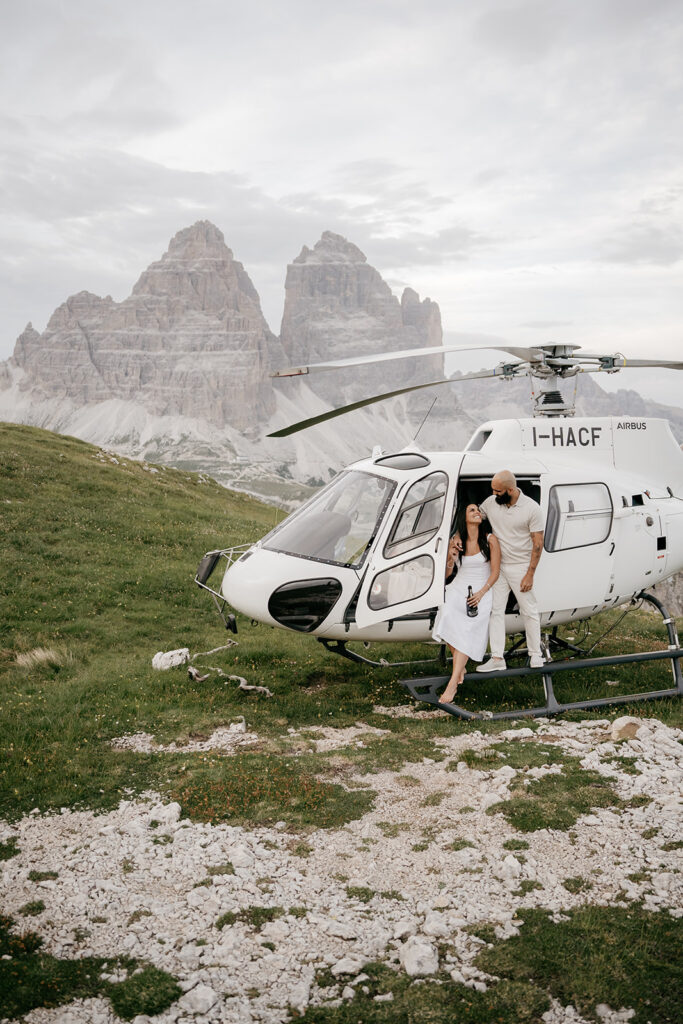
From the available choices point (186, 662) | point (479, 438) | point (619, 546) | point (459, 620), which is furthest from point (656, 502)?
point (186, 662)

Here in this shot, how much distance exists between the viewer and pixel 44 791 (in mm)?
7031

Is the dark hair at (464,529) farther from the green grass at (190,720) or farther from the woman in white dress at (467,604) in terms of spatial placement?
the green grass at (190,720)

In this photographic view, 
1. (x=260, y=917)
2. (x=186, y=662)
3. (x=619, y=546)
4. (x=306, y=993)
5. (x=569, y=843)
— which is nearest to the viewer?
(x=306, y=993)

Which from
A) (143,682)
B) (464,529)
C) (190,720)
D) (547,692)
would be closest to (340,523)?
(464,529)

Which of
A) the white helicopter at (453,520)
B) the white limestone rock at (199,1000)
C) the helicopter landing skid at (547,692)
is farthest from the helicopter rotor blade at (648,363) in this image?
the white limestone rock at (199,1000)

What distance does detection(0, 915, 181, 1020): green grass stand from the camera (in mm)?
4180

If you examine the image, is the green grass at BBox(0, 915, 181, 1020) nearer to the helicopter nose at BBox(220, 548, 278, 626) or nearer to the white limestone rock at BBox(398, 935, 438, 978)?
the white limestone rock at BBox(398, 935, 438, 978)

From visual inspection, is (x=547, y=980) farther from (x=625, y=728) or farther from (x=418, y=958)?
(x=625, y=728)

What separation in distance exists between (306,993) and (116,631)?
9902 millimetres

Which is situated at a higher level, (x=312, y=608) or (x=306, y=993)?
(x=312, y=608)

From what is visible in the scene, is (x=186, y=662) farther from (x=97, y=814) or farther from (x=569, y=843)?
(x=569, y=843)

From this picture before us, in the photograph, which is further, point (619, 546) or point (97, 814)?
point (619, 546)

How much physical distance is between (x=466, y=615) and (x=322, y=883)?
414 cm

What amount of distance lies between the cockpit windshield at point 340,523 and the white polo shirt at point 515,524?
136cm
